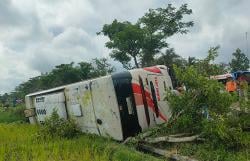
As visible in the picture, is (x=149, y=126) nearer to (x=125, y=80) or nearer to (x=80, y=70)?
(x=125, y=80)

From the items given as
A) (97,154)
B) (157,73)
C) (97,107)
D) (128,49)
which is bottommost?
(97,154)

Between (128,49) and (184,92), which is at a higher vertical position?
(128,49)

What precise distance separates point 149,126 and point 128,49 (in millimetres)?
29554

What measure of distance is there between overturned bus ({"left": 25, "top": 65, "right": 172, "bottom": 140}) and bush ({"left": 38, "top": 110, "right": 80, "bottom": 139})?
0.74ft

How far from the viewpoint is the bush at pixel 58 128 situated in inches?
461

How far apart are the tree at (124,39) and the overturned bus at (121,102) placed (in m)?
26.9

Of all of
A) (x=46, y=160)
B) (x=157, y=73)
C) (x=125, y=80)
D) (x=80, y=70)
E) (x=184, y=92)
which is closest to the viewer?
(x=46, y=160)

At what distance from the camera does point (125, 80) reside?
10.3m

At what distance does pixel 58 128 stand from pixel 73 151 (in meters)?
2.46

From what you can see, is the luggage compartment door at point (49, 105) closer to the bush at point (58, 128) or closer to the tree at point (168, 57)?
the bush at point (58, 128)

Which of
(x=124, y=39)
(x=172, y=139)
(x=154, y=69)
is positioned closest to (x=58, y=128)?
(x=154, y=69)

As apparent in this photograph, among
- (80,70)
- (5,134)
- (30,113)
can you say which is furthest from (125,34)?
(5,134)

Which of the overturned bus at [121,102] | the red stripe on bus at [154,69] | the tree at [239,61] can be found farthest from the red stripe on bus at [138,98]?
the tree at [239,61]

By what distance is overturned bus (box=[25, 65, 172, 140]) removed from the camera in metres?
10.2
